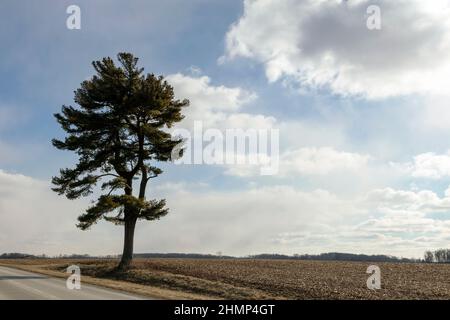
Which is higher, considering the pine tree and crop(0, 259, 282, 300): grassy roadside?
the pine tree

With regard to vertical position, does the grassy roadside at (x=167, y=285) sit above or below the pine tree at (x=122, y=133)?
below

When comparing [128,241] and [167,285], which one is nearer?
[167,285]

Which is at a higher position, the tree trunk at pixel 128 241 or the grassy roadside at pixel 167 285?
the tree trunk at pixel 128 241

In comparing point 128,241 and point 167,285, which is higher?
point 128,241

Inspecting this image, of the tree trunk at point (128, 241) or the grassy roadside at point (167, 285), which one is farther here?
the tree trunk at point (128, 241)

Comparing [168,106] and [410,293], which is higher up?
[168,106]

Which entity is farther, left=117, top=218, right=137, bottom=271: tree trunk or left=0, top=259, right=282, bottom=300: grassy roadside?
left=117, top=218, right=137, bottom=271: tree trunk

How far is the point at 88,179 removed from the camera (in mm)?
34812

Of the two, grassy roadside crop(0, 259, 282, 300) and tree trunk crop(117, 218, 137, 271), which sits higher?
tree trunk crop(117, 218, 137, 271)
